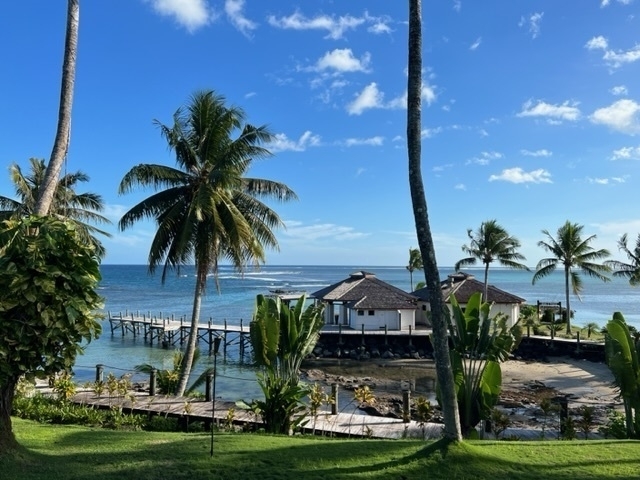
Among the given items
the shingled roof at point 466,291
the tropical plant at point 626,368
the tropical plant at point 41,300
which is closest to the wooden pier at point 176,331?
the shingled roof at point 466,291

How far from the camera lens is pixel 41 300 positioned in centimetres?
580

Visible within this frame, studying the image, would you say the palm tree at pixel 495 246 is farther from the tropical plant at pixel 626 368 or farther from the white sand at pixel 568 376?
the tropical plant at pixel 626 368

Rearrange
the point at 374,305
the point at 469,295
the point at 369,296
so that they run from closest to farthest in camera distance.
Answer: the point at 374,305 → the point at 369,296 → the point at 469,295

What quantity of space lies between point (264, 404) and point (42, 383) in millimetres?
10425

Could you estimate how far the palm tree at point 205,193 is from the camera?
14.6 meters

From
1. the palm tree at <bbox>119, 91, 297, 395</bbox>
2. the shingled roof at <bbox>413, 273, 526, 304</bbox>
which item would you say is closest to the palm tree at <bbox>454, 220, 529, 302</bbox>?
the shingled roof at <bbox>413, 273, 526, 304</bbox>

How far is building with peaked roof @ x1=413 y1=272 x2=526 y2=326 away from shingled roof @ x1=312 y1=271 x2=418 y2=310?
1.58 meters

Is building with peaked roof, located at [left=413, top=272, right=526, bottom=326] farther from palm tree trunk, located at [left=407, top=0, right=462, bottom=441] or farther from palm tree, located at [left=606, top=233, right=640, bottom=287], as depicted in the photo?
palm tree trunk, located at [left=407, top=0, right=462, bottom=441]

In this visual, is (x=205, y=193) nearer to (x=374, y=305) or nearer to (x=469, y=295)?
(x=374, y=305)

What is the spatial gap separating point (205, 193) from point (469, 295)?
83.0ft

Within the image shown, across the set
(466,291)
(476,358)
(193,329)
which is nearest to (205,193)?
(193,329)

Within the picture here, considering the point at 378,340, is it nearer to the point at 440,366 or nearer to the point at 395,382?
the point at 395,382

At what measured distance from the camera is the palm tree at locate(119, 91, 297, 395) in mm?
14555

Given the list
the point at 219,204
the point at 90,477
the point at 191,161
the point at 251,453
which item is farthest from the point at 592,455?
the point at 191,161
